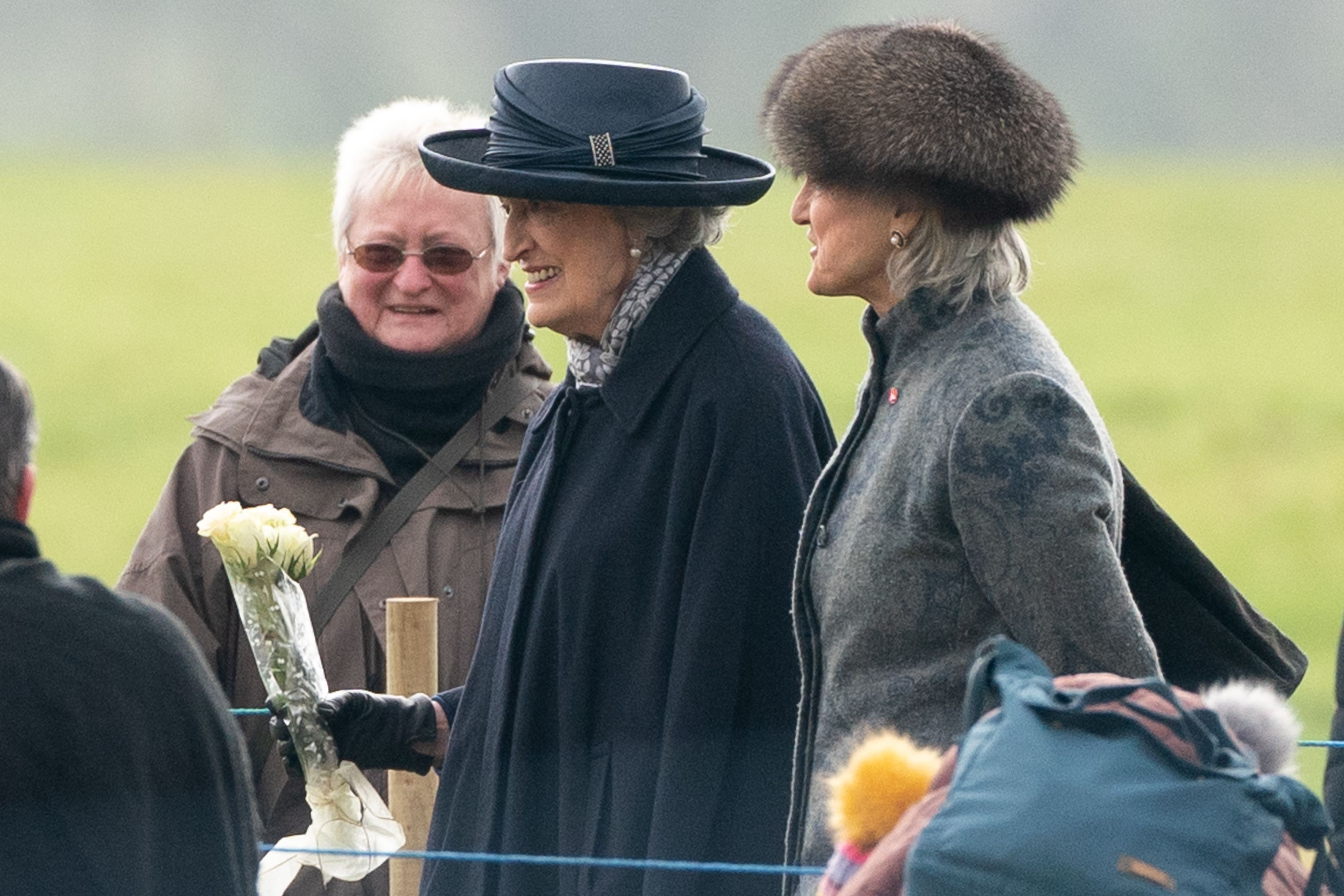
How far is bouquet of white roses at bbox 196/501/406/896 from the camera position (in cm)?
345

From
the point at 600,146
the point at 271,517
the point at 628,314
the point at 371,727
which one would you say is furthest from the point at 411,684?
the point at 600,146

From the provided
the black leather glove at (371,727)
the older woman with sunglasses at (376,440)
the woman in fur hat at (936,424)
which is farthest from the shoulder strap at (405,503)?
the woman in fur hat at (936,424)

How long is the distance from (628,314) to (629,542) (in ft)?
1.19

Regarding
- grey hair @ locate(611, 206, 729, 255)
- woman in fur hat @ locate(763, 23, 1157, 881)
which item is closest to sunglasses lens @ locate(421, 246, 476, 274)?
grey hair @ locate(611, 206, 729, 255)

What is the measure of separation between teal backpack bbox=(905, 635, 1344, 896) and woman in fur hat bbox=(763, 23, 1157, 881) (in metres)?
0.60

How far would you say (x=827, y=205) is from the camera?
307 cm

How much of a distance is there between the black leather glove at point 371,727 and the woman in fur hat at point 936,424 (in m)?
0.79

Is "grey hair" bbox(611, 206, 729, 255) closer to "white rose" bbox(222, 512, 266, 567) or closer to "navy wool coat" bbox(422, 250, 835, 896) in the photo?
"navy wool coat" bbox(422, 250, 835, 896)

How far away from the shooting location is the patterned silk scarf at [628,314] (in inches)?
135

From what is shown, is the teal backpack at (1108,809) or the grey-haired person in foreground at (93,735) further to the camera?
the grey-haired person in foreground at (93,735)

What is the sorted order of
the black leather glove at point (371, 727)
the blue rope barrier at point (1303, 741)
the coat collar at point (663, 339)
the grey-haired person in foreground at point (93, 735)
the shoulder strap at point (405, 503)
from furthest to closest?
the shoulder strap at point (405, 503), the black leather glove at point (371, 727), the coat collar at point (663, 339), the blue rope barrier at point (1303, 741), the grey-haired person in foreground at point (93, 735)

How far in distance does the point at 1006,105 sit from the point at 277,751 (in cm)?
176

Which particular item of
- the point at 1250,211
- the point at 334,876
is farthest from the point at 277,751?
the point at 1250,211

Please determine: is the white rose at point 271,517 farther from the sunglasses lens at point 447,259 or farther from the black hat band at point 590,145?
the sunglasses lens at point 447,259
